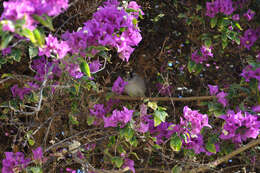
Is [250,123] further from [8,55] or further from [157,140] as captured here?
[8,55]

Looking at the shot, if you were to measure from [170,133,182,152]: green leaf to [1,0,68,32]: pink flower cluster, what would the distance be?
85 centimetres

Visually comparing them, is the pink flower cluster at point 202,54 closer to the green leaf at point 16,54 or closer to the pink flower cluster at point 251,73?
the pink flower cluster at point 251,73

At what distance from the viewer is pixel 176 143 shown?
5.40 ft

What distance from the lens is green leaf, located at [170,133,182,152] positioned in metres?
1.64

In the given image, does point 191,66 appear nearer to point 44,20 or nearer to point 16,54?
point 16,54

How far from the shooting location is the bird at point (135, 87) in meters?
1.97

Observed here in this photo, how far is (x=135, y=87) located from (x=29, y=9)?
1.06 meters

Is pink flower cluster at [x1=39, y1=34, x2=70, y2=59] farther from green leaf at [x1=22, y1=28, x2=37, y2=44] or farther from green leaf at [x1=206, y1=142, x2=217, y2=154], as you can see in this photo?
green leaf at [x1=206, y1=142, x2=217, y2=154]

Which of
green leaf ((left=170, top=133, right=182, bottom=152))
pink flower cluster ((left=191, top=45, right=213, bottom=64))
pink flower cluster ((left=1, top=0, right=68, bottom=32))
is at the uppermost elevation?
pink flower cluster ((left=1, top=0, right=68, bottom=32))

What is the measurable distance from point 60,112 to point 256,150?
1.17 m

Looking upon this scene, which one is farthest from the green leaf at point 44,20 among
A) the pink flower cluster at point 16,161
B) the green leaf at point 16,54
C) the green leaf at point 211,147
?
the green leaf at point 211,147

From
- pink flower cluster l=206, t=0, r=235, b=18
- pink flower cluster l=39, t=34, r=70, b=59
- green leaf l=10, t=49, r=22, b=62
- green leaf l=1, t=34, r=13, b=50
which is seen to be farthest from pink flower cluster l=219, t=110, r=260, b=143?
green leaf l=1, t=34, r=13, b=50

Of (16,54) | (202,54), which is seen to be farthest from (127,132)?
(202,54)

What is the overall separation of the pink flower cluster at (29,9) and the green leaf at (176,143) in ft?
2.78
